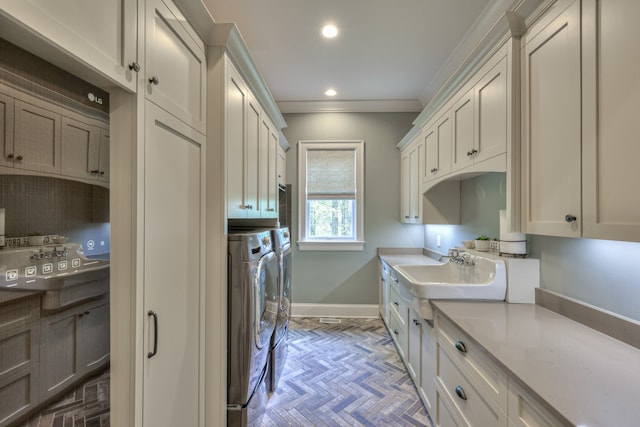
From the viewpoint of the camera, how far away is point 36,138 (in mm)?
708

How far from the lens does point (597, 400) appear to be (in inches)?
31.2

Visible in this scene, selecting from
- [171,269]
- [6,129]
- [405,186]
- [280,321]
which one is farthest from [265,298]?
[405,186]

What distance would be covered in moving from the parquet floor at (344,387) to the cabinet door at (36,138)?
1986mm

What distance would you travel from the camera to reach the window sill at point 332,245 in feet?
12.4

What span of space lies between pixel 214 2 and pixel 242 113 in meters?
0.90

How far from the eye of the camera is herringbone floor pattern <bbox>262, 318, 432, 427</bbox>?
6.40ft

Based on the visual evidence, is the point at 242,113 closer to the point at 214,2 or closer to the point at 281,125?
the point at 214,2

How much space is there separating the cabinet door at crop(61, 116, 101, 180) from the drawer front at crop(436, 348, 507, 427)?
1.66m

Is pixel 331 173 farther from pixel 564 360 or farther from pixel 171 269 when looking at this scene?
pixel 564 360

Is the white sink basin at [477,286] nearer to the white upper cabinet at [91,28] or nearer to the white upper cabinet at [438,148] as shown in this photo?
the white upper cabinet at [438,148]

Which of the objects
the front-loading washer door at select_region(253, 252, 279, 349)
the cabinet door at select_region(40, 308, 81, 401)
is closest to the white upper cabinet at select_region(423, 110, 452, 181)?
the front-loading washer door at select_region(253, 252, 279, 349)

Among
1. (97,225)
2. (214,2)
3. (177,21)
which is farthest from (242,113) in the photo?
(97,225)

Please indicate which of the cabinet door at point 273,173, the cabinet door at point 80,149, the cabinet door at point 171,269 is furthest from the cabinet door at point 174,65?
the cabinet door at point 273,173

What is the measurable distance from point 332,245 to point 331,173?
3.29 ft
